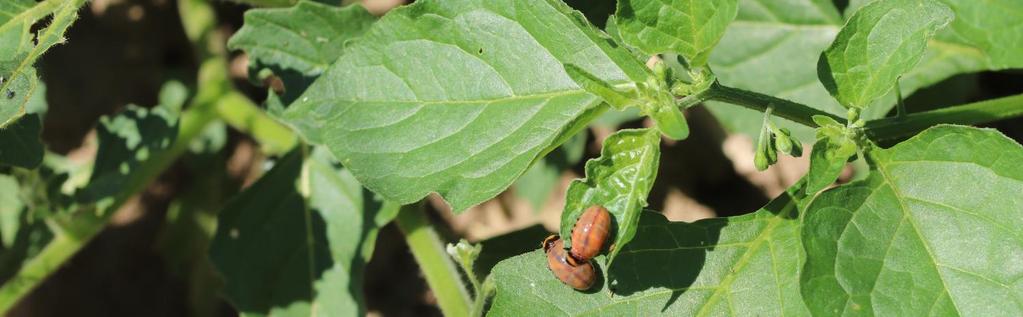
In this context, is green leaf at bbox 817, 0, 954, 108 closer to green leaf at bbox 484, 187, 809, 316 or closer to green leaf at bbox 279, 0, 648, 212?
green leaf at bbox 484, 187, 809, 316

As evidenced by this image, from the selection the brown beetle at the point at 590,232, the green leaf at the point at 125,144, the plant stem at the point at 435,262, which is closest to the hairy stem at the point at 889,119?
the brown beetle at the point at 590,232

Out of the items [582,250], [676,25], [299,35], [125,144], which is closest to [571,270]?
[582,250]

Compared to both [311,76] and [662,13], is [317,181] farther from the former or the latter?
[662,13]

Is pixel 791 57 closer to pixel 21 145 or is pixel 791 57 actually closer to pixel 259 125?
pixel 259 125

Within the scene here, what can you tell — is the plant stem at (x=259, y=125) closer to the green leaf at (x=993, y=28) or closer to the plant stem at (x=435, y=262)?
the plant stem at (x=435, y=262)

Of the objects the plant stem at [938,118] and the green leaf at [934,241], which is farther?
the plant stem at [938,118]

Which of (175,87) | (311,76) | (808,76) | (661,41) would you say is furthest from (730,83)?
(175,87)
